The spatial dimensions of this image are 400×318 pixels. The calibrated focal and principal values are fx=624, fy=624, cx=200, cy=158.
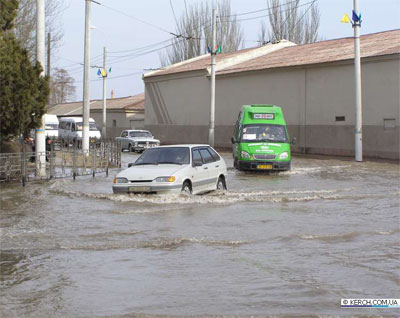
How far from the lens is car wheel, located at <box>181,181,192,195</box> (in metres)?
14.4

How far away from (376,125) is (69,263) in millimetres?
25698

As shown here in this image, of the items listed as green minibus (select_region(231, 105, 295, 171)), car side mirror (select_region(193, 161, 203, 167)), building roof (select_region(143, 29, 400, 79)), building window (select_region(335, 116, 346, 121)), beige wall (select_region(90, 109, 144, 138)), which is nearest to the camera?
car side mirror (select_region(193, 161, 203, 167))

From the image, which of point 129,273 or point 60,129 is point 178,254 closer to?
point 129,273

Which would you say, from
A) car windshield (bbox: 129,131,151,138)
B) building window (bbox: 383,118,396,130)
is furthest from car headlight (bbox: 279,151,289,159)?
car windshield (bbox: 129,131,151,138)

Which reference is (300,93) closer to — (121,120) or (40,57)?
(40,57)

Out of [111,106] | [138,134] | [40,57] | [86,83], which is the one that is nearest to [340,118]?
[138,134]

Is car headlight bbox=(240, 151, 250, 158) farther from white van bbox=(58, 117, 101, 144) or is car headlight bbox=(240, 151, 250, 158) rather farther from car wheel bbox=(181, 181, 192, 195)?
white van bbox=(58, 117, 101, 144)

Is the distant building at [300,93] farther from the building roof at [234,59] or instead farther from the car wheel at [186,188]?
the car wheel at [186,188]

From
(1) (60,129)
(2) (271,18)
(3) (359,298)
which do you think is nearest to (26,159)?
(3) (359,298)

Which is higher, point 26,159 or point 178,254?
point 26,159

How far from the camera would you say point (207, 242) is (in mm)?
9680

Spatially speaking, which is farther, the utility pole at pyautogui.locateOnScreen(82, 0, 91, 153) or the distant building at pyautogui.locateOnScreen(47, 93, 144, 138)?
the distant building at pyautogui.locateOnScreen(47, 93, 144, 138)

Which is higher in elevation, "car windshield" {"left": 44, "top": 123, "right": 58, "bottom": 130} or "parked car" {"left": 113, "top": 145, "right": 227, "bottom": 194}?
"car windshield" {"left": 44, "top": 123, "right": 58, "bottom": 130}

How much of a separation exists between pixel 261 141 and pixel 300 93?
14903mm
